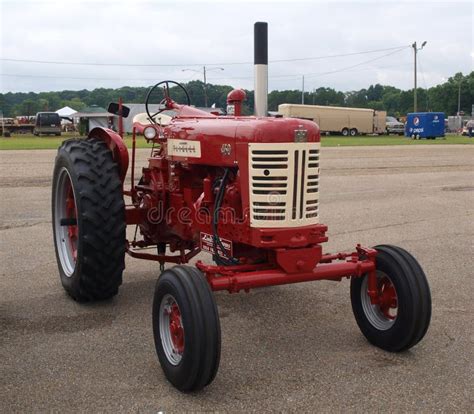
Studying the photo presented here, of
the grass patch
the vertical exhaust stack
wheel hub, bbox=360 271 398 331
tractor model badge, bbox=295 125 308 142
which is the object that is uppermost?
the vertical exhaust stack

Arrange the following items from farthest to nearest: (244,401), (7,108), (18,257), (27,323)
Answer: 1. (7,108)
2. (18,257)
3. (27,323)
4. (244,401)

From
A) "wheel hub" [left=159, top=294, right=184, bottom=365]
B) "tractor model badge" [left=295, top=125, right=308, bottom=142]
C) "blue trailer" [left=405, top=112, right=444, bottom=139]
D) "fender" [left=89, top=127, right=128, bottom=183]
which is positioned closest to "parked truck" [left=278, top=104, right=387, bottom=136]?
"blue trailer" [left=405, top=112, right=444, bottom=139]

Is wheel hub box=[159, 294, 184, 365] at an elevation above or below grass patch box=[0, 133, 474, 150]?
below

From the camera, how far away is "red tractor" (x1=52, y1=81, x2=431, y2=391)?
351cm

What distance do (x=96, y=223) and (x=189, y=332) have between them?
1705 millimetres

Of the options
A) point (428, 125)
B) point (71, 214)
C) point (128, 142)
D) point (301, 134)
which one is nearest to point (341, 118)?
point (428, 125)

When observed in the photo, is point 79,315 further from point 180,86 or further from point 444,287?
point 444,287

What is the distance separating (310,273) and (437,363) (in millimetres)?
1012

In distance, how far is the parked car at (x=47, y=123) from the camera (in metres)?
42.5

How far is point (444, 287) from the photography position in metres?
5.41

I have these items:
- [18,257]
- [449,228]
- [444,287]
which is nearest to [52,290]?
[18,257]

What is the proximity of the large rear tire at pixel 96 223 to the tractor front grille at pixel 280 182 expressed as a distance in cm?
144

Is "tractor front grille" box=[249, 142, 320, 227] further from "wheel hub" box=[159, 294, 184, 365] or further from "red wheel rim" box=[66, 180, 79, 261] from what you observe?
"red wheel rim" box=[66, 180, 79, 261]

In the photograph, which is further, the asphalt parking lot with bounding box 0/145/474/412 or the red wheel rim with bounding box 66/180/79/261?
the red wheel rim with bounding box 66/180/79/261
